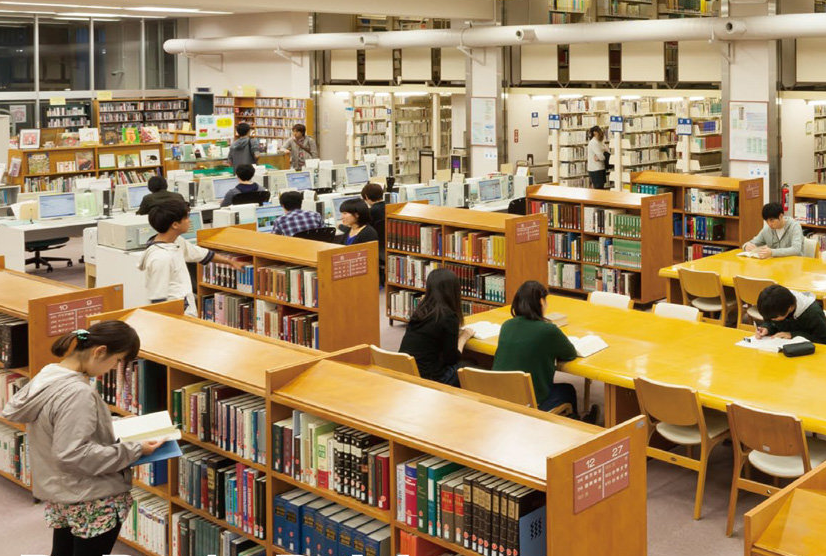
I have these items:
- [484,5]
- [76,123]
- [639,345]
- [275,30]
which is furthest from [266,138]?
[639,345]

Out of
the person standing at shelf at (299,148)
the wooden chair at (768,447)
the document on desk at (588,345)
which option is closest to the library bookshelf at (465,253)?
the document on desk at (588,345)

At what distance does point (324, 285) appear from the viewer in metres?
7.13

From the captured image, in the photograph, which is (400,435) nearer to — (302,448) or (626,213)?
(302,448)

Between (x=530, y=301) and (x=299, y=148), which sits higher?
(x=299, y=148)

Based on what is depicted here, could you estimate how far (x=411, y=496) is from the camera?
3.73m

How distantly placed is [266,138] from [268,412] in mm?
17524

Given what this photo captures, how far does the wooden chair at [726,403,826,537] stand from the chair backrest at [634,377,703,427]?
0.24 meters

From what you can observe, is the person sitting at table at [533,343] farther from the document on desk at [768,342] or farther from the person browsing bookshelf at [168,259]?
the person browsing bookshelf at [168,259]

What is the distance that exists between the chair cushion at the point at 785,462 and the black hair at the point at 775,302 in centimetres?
93

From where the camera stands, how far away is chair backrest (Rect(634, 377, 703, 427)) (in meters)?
5.21

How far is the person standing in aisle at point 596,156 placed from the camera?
15.8m

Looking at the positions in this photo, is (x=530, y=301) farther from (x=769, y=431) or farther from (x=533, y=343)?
(x=769, y=431)

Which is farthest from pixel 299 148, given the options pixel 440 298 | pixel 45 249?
pixel 440 298

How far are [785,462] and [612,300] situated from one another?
8.21 ft
